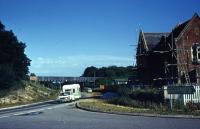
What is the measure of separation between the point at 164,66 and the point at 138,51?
1555cm

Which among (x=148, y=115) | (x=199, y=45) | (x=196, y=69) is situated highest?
(x=199, y=45)

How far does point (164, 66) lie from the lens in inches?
2201

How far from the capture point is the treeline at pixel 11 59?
6456 cm

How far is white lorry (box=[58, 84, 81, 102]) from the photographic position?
2242 inches

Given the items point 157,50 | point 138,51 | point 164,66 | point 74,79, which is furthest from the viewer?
point 74,79

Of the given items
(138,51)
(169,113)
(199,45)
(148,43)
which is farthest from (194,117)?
(138,51)

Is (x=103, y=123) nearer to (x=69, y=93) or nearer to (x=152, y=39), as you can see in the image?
(x=69, y=93)

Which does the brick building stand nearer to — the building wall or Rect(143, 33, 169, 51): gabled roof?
the building wall

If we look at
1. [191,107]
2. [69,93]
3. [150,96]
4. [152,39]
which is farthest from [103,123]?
[152,39]

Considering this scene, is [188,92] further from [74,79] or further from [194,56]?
[74,79]

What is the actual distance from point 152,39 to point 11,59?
1013 inches

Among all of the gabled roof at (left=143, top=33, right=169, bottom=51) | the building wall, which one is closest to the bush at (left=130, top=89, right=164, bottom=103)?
the building wall

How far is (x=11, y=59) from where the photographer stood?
70875 millimetres

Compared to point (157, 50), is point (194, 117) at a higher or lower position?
lower
